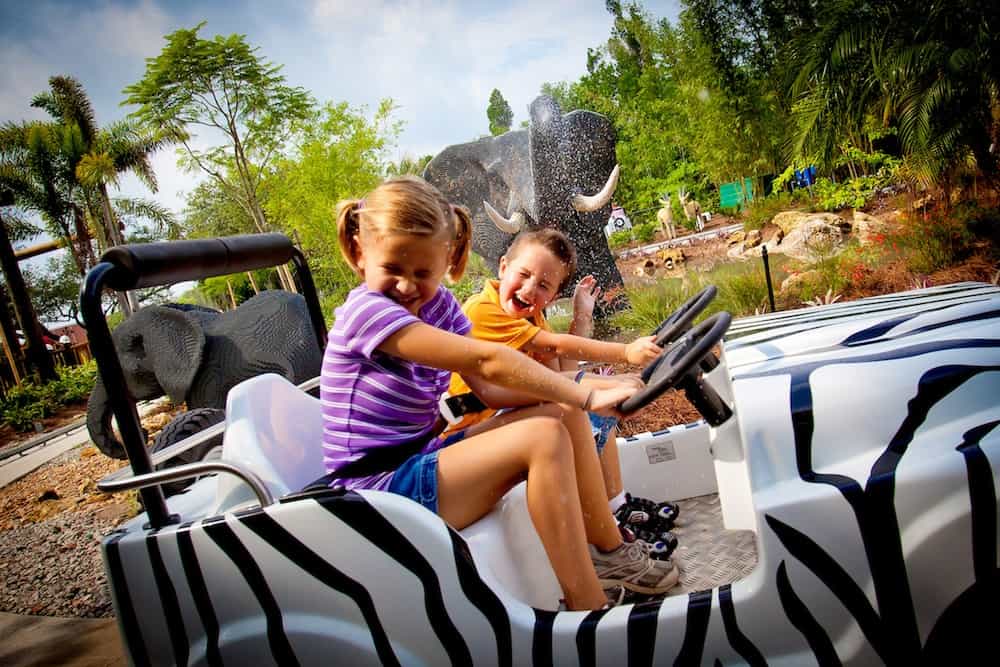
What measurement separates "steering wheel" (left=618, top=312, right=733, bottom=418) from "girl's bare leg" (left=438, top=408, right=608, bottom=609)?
7.8 inches

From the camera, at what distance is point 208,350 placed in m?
4.75

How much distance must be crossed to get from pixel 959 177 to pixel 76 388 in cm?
974

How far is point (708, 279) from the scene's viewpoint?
559 cm

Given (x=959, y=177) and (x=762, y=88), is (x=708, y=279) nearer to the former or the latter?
(x=959, y=177)

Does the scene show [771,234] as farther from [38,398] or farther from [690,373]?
[38,398]

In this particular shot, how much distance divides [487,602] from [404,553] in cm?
16

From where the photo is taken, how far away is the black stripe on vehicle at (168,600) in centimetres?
117

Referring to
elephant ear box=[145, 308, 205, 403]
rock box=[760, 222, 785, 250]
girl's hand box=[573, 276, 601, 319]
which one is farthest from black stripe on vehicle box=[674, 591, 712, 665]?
rock box=[760, 222, 785, 250]

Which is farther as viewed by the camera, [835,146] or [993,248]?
[835,146]

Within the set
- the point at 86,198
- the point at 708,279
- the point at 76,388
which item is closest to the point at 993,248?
the point at 708,279

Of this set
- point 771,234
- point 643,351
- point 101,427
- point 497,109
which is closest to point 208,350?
point 101,427

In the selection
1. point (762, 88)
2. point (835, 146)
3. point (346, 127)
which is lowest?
point (835, 146)

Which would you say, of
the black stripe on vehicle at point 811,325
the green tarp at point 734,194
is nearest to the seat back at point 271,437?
the black stripe on vehicle at point 811,325

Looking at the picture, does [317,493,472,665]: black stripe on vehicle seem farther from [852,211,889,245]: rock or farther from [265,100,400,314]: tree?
[265,100,400,314]: tree
